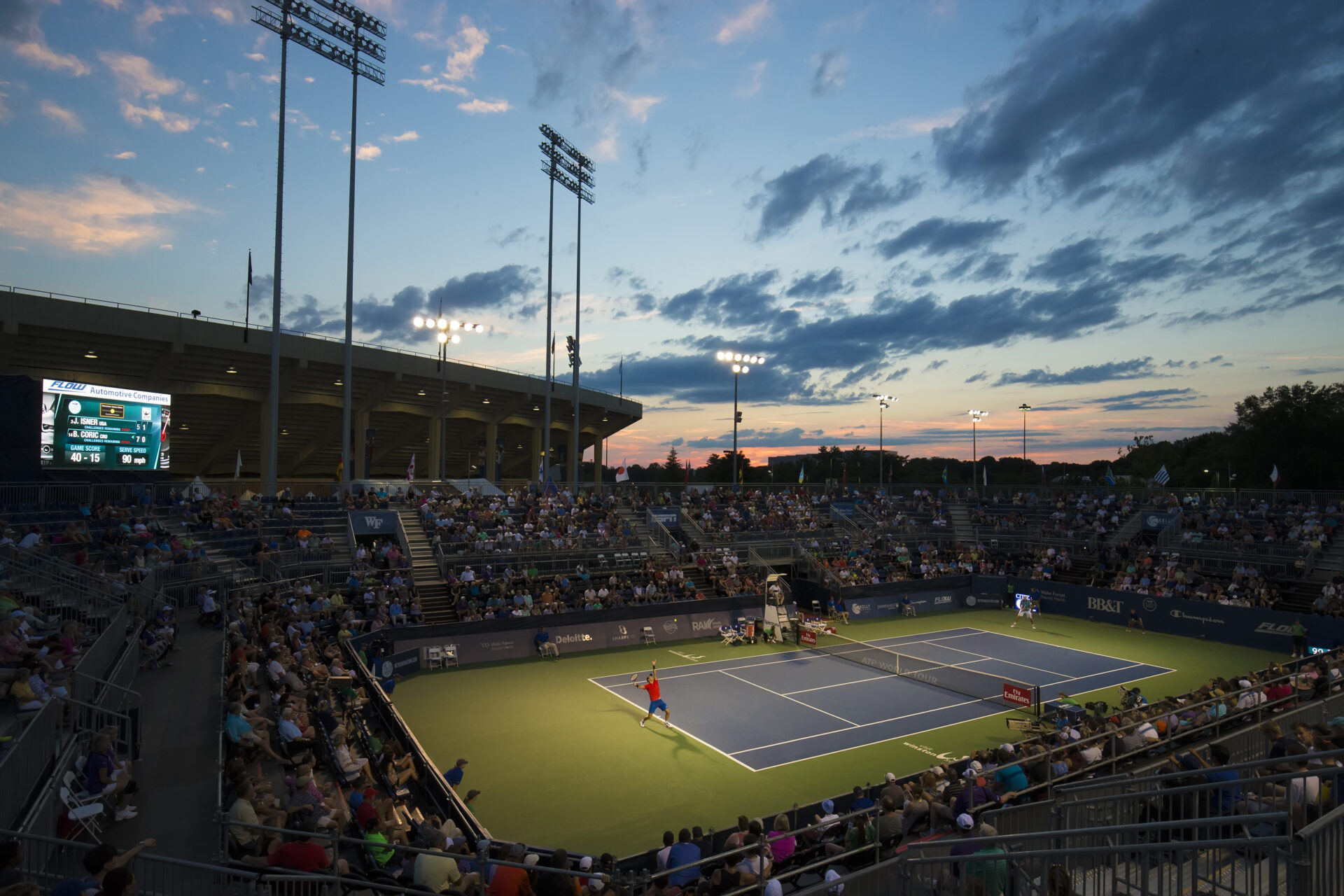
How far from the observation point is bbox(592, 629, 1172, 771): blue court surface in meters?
19.4

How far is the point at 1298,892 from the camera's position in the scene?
4.68 m

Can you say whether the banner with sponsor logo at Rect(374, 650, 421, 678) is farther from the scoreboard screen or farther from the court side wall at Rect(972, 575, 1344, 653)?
the court side wall at Rect(972, 575, 1344, 653)

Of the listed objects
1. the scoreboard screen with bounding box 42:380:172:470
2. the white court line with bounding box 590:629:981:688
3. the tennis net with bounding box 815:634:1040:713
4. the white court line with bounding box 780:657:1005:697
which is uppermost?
the scoreboard screen with bounding box 42:380:172:470

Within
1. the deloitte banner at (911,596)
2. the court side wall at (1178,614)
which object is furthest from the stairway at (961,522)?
the deloitte banner at (911,596)

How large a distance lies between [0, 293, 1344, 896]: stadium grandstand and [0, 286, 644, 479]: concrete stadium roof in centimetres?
27

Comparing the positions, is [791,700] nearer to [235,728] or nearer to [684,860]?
[684,860]

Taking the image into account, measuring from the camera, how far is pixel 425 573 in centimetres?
3133

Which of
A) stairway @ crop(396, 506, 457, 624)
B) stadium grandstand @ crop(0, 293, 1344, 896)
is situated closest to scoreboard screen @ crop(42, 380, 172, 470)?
stadium grandstand @ crop(0, 293, 1344, 896)

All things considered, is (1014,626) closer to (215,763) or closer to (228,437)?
(215,763)

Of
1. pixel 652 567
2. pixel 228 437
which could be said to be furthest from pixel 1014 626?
pixel 228 437

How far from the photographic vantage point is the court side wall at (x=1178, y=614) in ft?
95.7

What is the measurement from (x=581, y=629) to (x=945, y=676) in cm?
1312

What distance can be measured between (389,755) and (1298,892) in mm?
13723

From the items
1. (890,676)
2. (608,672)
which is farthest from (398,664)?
(890,676)
